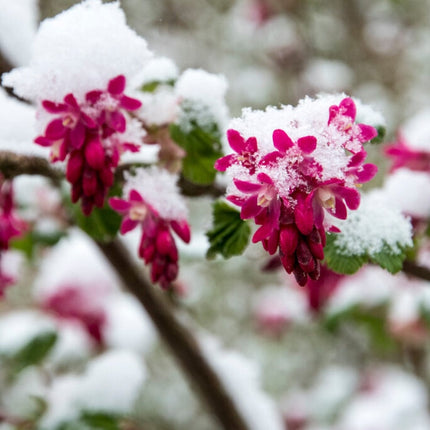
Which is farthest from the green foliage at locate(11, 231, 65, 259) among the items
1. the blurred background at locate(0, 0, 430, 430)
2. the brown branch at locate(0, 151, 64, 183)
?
the brown branch at locate(0, 151, 64, 183)

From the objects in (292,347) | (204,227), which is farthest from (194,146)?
(292,347)

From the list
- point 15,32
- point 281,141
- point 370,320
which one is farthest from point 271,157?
point 370,320

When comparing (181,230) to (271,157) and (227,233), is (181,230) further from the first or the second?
(271,157)

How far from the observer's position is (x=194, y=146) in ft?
2.13

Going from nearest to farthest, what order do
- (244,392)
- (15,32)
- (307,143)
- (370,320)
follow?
(307,143) → (15,32) → (244,392) → (370,320)

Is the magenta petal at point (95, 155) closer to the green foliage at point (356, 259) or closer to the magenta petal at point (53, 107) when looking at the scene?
the magenta petal at point (53, 107)

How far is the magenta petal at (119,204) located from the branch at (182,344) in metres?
0.53

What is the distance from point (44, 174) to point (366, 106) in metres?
0.38

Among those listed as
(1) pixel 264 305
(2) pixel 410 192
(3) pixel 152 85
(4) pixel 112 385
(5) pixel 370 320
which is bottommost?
(1) pixel 264 305

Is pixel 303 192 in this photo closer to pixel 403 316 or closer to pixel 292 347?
pixel 403 316

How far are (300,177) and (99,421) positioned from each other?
32.1 inches

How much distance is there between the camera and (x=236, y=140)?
0.44m

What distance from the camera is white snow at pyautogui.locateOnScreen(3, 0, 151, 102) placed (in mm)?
551

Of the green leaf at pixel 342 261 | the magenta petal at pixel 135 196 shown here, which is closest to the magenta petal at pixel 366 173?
the green leaf at pixel 342 261
